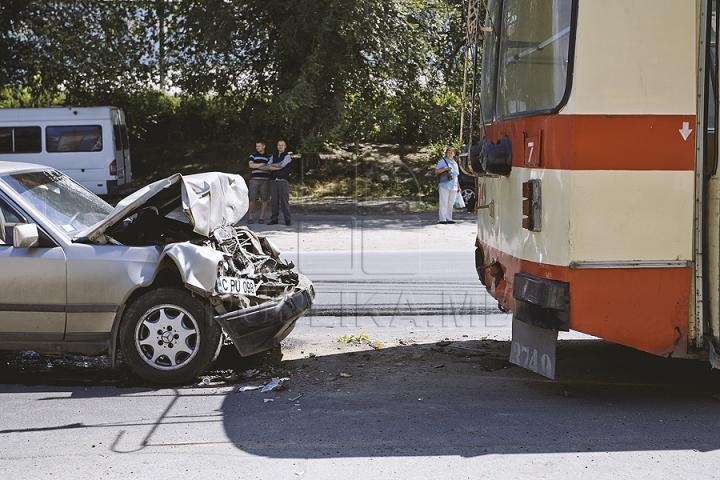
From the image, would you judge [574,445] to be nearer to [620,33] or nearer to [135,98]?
[620,33]

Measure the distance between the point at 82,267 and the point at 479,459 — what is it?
3.15 m

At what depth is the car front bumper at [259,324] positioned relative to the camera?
571 centimetres

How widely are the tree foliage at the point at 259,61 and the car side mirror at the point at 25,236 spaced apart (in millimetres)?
15318

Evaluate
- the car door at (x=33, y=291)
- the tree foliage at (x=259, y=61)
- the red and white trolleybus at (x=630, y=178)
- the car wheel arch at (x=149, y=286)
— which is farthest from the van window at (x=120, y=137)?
the red and white trolleybus at (x=630, y=178)

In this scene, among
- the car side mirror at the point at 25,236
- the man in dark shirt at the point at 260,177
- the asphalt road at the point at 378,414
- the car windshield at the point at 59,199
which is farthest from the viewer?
the man in dark shirt at the point at 260,177

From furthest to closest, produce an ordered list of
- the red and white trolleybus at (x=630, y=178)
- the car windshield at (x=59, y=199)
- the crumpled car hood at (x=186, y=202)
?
1. the car windshield at (x=59, y=199)
2. the crumpled car hood at (x=186, y=202)
3. the red and white trolleybus at (x=630, y=178)

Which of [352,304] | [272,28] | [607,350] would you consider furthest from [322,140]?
[607,350]

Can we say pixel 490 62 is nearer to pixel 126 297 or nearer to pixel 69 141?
pixel 126 297

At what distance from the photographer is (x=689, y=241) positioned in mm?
4898

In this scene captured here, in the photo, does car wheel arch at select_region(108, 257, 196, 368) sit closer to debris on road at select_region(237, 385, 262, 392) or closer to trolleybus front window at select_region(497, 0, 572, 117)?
debris on road at select_region(237, 385, 262, 392)

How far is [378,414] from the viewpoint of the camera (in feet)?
16.8

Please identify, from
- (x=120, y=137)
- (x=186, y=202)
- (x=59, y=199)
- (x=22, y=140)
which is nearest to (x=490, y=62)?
(x=186, y=202)

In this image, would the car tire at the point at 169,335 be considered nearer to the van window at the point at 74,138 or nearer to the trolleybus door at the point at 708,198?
the trolleybus door at the point at 708,198

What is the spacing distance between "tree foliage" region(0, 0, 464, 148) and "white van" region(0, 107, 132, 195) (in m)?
2.11
